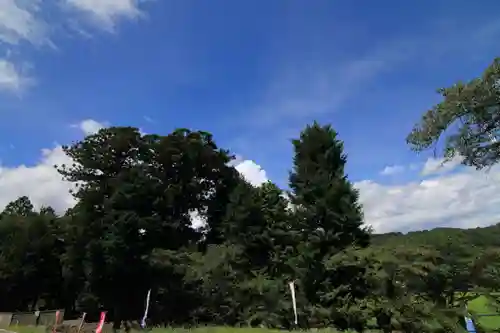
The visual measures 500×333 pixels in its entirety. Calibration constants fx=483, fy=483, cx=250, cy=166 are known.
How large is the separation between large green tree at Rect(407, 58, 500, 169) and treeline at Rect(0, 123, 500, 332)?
2.40 m

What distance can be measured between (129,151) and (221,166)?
10.0m

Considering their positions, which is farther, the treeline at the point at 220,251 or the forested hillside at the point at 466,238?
the treeline at the point at 220,251

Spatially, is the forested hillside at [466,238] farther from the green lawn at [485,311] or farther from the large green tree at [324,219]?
the large green tree at [324,219]

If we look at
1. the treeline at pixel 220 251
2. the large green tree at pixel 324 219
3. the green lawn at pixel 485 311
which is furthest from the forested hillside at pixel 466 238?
the large green tree at pixel 324 219

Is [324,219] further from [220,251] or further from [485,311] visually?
[485,311]

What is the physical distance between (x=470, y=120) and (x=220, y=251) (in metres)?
29.9

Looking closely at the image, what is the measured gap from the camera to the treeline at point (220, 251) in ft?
52.7

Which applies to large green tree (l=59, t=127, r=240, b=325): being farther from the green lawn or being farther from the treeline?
the green lawn

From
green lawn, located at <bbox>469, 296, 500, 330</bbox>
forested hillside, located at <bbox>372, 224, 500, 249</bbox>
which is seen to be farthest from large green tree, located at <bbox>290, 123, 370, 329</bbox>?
green lawn, located at <bbox>469, 296, 500, 330</bbox>

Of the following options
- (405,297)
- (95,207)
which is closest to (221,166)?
(95,207)

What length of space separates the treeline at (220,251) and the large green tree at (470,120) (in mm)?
2395

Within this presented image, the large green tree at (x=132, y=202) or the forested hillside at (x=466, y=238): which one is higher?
the large green tree at (x=132, y=202)

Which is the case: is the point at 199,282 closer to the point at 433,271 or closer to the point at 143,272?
the point at 143,272

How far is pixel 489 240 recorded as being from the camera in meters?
11.9
